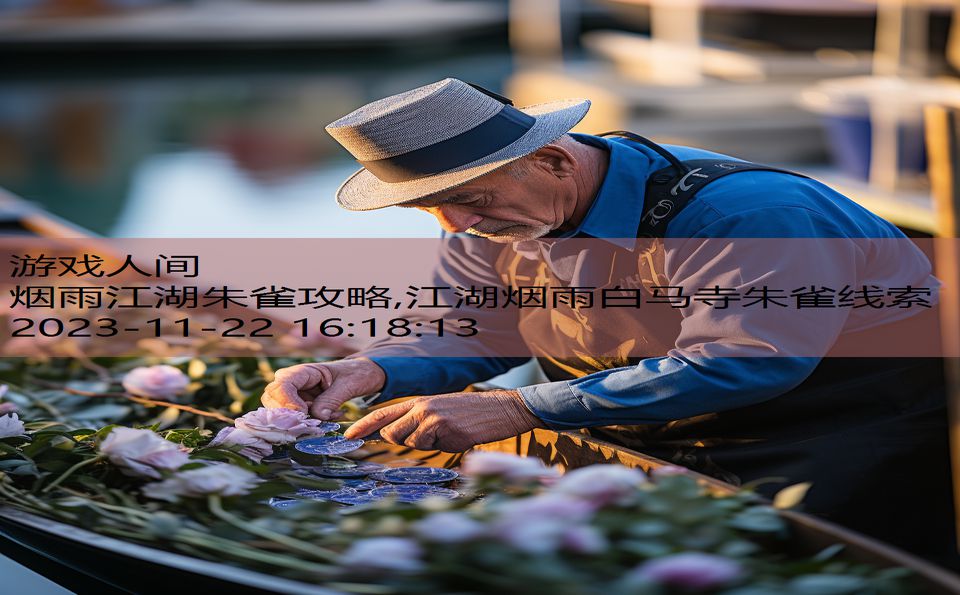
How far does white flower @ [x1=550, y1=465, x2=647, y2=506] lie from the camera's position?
1.07 m

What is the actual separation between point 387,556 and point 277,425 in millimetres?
505

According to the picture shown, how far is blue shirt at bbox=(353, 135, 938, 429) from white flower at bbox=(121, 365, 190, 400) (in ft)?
2.18

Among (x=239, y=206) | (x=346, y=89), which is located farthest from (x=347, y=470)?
(x=346, y=89)

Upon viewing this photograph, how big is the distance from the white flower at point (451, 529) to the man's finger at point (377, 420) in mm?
434

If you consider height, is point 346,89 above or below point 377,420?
above

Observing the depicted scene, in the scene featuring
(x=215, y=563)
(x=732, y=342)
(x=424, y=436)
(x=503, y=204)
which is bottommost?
(x=215, y=563)

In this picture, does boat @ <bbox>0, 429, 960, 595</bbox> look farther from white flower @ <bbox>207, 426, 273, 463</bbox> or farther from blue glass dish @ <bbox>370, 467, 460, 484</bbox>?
white flower @ <bbox>207, 426, 273, 463</bbox>

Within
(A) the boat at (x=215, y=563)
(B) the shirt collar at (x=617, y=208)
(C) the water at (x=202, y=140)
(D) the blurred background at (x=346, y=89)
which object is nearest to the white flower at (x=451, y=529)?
(A) the boat at (x=215, y=563)

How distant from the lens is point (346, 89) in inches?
390

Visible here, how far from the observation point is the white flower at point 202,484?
129 cm

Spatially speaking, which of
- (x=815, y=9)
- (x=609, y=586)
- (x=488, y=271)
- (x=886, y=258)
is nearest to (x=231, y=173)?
(x=815, y=9)

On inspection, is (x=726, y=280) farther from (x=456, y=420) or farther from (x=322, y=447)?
(x=322, y=447)

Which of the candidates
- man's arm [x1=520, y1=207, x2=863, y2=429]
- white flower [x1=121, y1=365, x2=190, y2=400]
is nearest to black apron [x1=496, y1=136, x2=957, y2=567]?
man's arm [x1=520, y1=207, x2=863, y2=429]

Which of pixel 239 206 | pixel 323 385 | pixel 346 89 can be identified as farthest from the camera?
pixel 346 89
